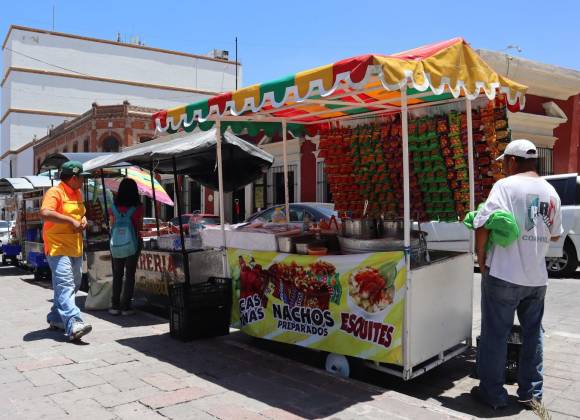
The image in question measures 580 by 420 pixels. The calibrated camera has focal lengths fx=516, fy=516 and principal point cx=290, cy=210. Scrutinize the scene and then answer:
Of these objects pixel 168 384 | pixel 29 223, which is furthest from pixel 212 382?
pixel 29 223

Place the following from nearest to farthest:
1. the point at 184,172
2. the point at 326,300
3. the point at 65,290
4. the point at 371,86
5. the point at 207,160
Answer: the point at 326,300 < the point at 371,86 < the point at 65,290 < the point at 207,160 < the point at 184,172

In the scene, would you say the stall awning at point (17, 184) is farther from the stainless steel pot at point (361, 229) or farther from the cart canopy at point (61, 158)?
the stainless steel pot at point (361, 229)

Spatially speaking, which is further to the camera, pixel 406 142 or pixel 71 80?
pixel 71 80

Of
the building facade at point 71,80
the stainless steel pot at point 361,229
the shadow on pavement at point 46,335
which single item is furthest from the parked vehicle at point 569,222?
the building facade at point 71,80

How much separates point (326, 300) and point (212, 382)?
3.89ft

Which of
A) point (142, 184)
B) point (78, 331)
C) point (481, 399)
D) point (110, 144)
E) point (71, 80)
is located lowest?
point (481, 399)

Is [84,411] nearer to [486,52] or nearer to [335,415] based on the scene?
[335,415]

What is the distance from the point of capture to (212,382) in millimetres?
4207

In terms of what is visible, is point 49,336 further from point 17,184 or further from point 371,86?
point 17,184

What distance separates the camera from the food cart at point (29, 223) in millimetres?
10516

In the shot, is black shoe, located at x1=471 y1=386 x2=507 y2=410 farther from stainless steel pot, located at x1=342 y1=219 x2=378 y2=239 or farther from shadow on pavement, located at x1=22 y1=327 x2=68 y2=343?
shadow on pavement, located at x1=22 y1=327 x2=68 y2=343

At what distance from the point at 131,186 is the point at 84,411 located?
3.63 meters

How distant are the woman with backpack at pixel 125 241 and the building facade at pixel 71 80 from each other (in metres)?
42.7

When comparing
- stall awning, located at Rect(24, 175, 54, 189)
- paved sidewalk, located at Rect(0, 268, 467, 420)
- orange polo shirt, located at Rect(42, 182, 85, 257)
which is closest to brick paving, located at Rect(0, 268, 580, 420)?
paved sidewalk, located at Rect(0, 268, 467, 420)
